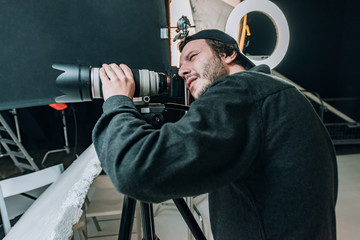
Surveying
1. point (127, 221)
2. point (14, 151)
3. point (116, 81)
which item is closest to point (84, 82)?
point (116, 81)

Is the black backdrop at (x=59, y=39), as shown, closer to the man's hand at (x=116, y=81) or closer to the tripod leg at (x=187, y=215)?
the man's hand at (x=116, y=81)

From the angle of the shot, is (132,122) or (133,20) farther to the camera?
(133,20)

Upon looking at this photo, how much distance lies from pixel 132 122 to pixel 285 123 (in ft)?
1.01

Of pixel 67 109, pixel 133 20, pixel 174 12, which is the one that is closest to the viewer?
pixel 133 20

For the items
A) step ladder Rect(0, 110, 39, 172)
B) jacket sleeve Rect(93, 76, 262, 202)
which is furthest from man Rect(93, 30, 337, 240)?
step ladder Rect(0, 110, 39, 172)

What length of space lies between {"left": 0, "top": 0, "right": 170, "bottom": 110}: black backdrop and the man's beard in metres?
0.56

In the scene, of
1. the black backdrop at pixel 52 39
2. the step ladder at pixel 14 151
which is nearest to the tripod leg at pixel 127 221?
the black backdrop at pixel 52 39

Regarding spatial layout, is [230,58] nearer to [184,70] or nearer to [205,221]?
[184,70]

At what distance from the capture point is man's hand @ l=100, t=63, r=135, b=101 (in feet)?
1.75

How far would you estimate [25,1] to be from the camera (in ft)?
2.84

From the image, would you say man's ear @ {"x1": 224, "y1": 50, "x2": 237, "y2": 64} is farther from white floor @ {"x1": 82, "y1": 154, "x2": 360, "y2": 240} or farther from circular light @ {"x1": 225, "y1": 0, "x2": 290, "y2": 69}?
white floor @ {"x1": 82, "y1": 154, "x2": 360, "y2": 240}

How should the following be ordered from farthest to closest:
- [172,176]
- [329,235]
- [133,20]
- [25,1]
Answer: [133,20] → [25,1] → [329,235] → [172,176]

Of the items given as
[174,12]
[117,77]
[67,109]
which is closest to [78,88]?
[117,77]

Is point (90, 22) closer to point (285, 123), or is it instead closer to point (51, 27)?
point (51, 27)
